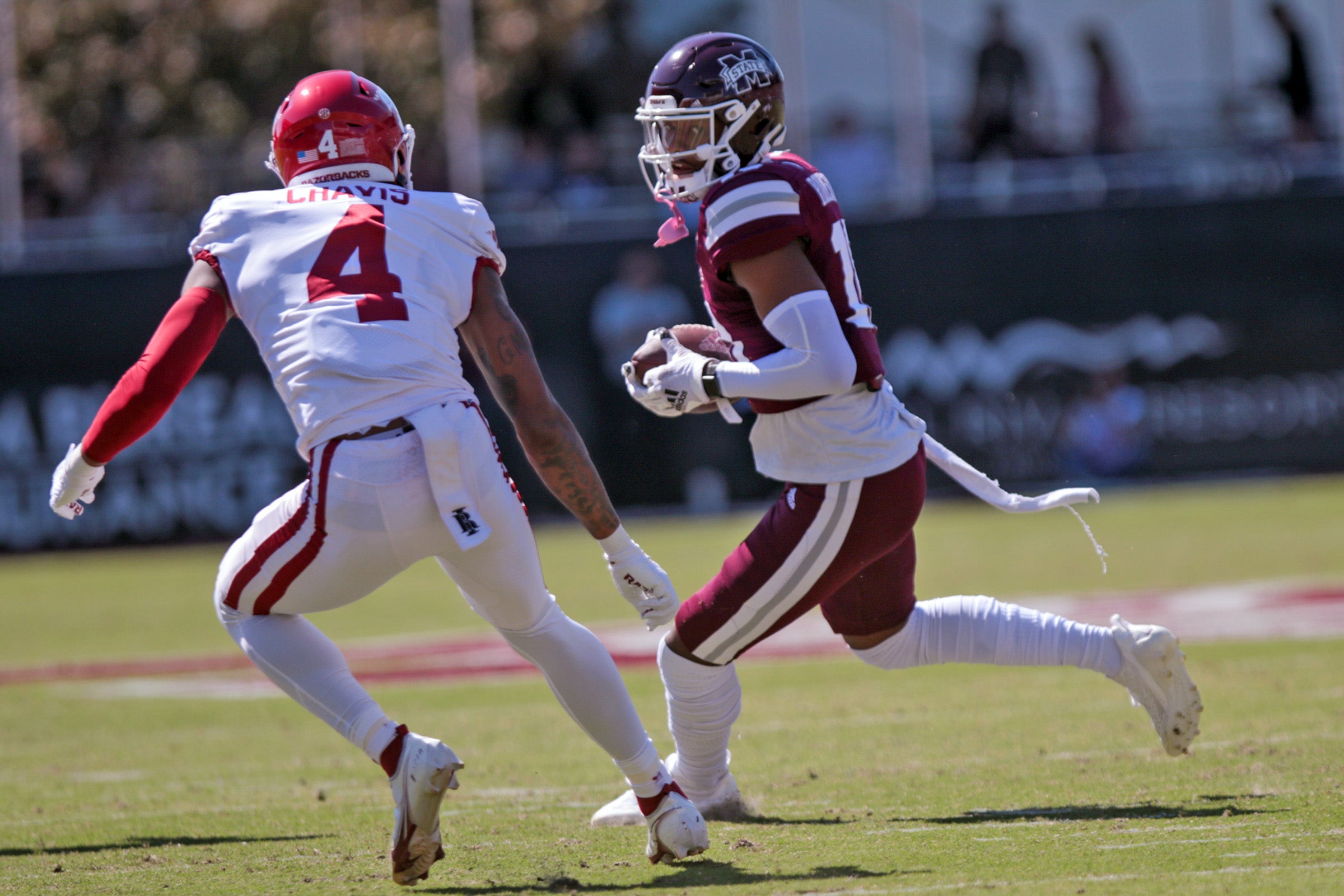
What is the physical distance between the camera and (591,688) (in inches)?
144

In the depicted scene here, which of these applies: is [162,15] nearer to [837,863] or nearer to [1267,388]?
[1267,388]

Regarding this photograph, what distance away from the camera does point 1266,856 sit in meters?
3.37

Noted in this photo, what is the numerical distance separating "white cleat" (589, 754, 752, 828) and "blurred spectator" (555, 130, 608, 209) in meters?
11.1

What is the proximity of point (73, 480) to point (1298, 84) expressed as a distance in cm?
1384

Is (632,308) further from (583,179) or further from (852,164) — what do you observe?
(852,164)

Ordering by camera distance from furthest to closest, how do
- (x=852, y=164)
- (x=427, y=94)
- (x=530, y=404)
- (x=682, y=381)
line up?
(x=427, y=94) < (x=852, y=164) < (x=682, y=381) < (x=530, y=404)

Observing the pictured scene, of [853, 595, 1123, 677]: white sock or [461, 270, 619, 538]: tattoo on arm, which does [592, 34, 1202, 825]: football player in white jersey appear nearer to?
[853, 595, 1123, 677]: white sock

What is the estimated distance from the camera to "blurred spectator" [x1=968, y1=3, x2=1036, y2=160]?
48.4 ft

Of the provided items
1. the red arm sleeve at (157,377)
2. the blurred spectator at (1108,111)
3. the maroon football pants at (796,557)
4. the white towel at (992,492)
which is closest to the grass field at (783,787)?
the maroon football pants at (796,557)

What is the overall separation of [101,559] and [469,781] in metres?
10.1

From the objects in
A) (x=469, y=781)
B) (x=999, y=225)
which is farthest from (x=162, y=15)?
(x=469, y=781)

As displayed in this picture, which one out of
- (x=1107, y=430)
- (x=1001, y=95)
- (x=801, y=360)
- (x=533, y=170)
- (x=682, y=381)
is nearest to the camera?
(x=801, y=360)

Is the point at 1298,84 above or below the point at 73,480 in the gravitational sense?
below

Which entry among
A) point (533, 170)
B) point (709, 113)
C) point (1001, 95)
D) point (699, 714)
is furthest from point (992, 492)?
→ point (533, 170)
